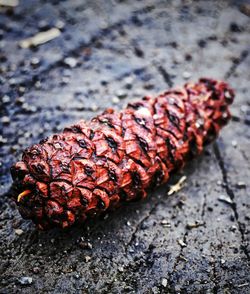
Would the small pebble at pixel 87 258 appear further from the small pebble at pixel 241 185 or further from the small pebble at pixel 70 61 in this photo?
the small pebble at pixel 70 61

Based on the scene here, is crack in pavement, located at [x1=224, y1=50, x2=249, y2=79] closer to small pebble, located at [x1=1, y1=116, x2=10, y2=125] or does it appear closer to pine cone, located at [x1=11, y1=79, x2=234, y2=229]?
pine cone, located at [x1=11, y1=79, x2=234, y2=229]

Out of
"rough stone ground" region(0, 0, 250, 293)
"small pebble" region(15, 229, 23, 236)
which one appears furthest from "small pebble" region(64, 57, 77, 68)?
"small pebble" region(15, 229, 23, 236)

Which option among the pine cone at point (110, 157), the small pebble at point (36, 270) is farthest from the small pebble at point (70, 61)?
the small pebble at point (36, 270)

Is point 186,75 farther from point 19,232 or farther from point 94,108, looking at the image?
point 19,232

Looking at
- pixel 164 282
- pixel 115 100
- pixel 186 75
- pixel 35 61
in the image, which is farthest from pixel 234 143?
pixel 35 61

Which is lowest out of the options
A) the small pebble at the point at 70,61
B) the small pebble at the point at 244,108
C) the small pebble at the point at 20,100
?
the small pebble at the point at 244,108

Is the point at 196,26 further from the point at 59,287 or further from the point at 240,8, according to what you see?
the point at 59,287

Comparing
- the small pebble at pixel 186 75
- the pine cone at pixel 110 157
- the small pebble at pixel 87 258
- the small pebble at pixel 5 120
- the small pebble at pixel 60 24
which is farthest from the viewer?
the small pebble at pixel 60 24

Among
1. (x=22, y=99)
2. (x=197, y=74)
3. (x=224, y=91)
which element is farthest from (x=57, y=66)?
(x=224, y=91)
